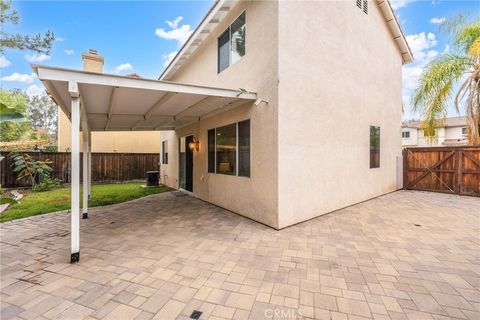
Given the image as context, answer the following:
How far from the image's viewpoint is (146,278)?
10.2 ft

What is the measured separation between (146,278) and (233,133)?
14.2 ft

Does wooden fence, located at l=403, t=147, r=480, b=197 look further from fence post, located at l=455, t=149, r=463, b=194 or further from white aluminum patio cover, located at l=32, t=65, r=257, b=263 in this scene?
white aluminum patio cover, located at l=32, t=65, r=257, b=263

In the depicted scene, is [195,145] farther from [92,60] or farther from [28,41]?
[92,60]

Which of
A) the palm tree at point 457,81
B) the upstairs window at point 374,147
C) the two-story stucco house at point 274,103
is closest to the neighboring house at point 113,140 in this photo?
the two-story stucco house at point 274,103

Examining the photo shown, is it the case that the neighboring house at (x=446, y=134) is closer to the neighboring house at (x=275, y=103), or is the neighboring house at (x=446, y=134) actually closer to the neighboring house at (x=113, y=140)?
the neighboring house at (x=275, y=103)

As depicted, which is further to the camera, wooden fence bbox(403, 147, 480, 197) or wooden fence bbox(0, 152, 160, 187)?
wooden fence bbox(0, 152, 160, 187)

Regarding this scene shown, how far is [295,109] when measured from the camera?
5.33 metres

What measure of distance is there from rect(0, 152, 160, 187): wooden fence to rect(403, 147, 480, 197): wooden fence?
14.5 meters

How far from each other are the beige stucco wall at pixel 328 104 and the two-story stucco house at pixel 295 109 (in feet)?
0.09

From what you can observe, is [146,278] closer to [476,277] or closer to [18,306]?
[18,306]

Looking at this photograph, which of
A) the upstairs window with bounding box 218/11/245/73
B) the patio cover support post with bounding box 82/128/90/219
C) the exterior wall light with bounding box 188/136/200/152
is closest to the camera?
the patio cover support post with bounding box 82/128/90/219


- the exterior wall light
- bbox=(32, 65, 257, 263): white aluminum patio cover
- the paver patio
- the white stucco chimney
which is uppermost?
the white stucco chimney

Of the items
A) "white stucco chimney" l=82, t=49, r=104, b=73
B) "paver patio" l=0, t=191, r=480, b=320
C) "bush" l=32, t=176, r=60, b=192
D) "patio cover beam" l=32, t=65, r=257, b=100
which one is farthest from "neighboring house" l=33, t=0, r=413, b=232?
"bush" l=32, t=176, r=60, b=192

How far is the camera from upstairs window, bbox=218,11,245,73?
250 inches
